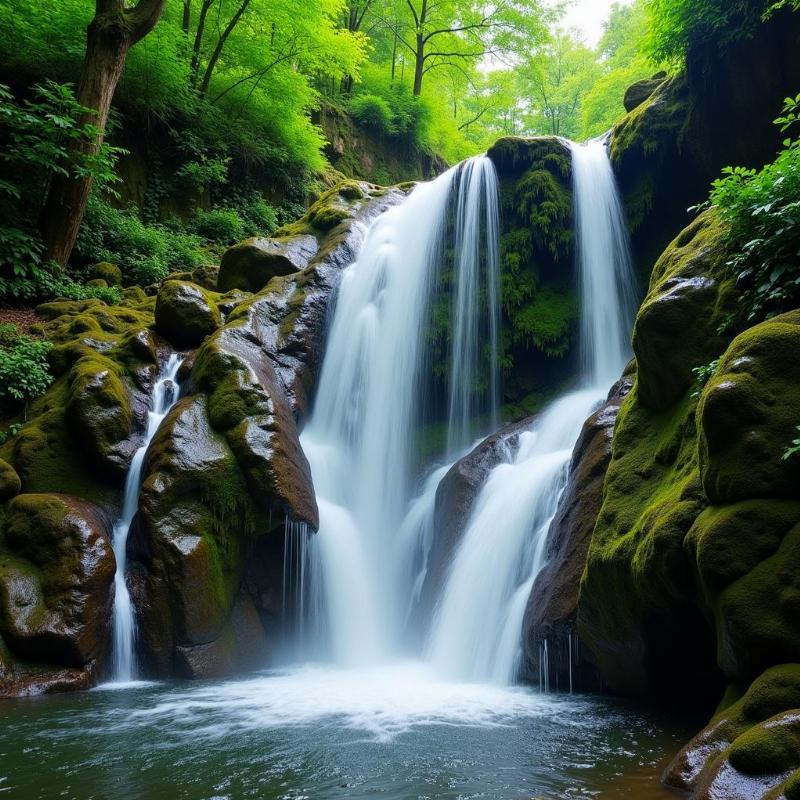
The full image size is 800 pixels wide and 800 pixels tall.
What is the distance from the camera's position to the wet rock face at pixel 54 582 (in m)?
5.71

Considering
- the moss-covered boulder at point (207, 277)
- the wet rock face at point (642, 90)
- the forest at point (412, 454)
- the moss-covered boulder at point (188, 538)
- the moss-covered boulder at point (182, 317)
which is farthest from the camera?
the moss-covered boulder at point (207, 277)

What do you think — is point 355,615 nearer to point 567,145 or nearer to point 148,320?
point 148,320

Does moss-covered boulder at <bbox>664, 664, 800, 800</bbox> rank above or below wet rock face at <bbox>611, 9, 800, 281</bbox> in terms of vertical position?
below

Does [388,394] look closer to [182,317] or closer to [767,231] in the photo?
[182,317]

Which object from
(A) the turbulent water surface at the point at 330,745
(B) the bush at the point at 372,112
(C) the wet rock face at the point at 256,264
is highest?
(B) the bush at the point at 372,112

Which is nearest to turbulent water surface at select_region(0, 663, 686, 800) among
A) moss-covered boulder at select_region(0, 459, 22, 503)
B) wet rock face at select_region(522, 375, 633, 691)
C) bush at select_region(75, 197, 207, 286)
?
wet rock face at select_region(522, 375, 633, 691)

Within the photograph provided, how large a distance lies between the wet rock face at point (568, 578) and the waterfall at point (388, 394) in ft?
7.99

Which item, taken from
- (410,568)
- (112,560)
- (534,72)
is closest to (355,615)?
(410,568)

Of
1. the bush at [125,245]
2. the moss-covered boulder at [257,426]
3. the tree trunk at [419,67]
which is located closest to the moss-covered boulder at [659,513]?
the moss-covered boulder at [257,426]

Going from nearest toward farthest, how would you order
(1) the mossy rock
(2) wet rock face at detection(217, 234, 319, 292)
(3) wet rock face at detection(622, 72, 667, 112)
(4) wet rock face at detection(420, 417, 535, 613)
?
(1) the mossy rock < (4) wet rock face at detection(420, 417, 535, 613) < (3) wet rock face at detection(622, 72, 667, 112) < (2) wet rock face at detection(217, 234, 319, 292)

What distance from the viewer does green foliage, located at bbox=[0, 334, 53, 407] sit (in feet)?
26.3

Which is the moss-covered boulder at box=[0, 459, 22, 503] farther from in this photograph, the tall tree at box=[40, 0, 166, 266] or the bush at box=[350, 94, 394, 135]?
the bush at box=[350, 94, 394, 135]

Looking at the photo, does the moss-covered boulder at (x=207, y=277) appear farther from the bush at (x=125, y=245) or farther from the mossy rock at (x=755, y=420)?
the mossy rock at (x=755, y=420)

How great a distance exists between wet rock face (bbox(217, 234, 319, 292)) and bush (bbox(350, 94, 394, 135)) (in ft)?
40.9
